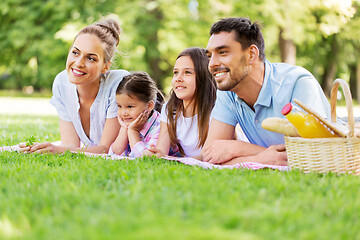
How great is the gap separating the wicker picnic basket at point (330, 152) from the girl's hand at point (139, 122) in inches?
79.3

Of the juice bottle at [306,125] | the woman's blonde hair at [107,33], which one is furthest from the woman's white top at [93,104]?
the juice bottle at [306,125]

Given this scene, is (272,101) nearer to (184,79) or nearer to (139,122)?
(184,79)

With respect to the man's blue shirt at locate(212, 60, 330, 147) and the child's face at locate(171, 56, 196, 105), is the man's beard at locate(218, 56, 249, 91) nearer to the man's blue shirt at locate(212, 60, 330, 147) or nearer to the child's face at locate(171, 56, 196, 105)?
the man's blue shirt at locate(212, 60, 330, 147)

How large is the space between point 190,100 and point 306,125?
178 centimetres

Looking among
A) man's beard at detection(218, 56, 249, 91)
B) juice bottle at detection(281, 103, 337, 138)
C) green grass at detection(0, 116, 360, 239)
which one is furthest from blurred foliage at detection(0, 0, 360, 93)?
green grass at detection(0, 116, 360, 239)

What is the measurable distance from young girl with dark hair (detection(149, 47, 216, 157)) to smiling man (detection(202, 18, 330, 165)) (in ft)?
1.95

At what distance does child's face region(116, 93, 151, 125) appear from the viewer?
502cm

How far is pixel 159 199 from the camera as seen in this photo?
2.59m

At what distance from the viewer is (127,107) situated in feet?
16.6

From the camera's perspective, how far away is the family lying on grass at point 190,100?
4012 mm

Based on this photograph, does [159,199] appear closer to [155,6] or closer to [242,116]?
[242,116]

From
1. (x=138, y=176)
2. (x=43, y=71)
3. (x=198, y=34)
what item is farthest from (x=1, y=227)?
(x=43, y=71)

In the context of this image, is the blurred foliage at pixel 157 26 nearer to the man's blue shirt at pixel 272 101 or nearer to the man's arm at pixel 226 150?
the man's blue shirt at pixel 272 101

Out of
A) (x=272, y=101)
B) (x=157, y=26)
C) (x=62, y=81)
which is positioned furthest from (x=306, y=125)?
(x=157, y=26)
